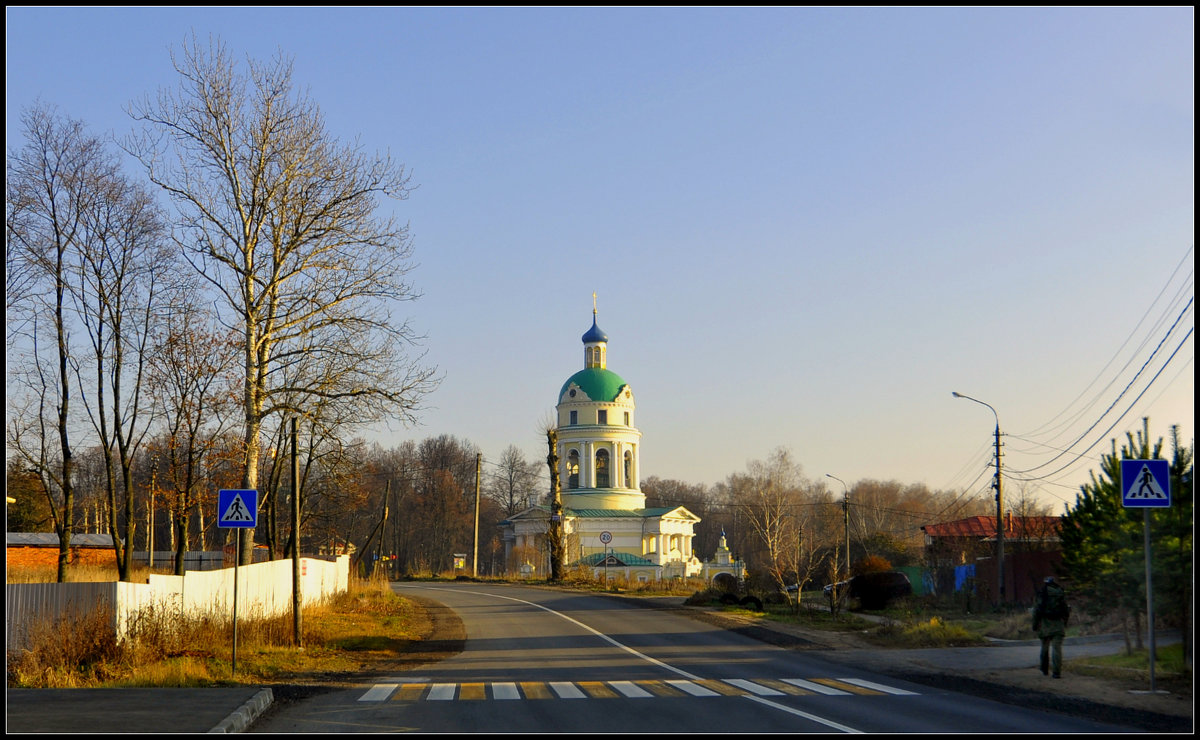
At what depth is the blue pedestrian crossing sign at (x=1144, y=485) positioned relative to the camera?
1437cm

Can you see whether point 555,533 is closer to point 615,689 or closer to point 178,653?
point 178,653

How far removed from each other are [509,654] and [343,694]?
6.91 meters

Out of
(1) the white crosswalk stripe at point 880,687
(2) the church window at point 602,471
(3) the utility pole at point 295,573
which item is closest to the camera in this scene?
(1) the white crosswalk stripe at point 880,687

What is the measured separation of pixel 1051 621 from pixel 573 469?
74122 mm

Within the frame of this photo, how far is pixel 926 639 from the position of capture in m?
22.9

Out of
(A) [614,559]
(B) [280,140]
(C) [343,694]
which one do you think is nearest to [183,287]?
(B) [280,140]

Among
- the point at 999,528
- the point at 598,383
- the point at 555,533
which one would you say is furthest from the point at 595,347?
the point at 999,528

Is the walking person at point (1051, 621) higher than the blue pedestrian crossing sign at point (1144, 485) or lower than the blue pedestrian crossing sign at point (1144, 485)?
lower

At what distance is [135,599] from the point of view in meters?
16.8

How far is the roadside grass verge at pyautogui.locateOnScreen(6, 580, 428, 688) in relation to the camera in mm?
14992

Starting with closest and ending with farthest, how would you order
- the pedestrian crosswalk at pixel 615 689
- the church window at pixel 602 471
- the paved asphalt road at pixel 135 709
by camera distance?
the paved asphalt road at pixel 135 709 → the pedestrian crosswalk at pixel 615 689 → the church window at pixel 602 471

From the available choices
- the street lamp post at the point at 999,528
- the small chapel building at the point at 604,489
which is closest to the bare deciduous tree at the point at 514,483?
the small chapel building at the point at 604,489

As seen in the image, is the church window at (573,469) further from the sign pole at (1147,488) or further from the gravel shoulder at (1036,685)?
the sign pole at (1147,488)

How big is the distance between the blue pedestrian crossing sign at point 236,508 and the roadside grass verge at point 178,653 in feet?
6.97
